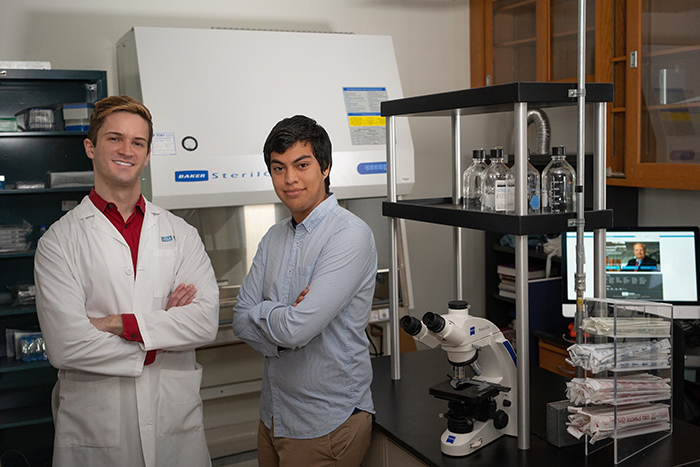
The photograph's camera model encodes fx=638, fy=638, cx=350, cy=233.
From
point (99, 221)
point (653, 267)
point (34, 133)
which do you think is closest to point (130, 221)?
point (99, 221)

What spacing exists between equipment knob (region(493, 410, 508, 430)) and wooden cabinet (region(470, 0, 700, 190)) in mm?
1615

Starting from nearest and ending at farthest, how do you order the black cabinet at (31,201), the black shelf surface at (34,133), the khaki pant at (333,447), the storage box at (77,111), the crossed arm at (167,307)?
the khaki pant at (333,447), the crossed arm at (167,307), the black shelf surface at (34,133), the storage box at (77,111), the black cabinet at (31,201)

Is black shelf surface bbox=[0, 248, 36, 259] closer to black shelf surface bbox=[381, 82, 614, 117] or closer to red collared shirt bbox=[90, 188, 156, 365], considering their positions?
red collared shirt bbox=[90, 188, 156, 365]

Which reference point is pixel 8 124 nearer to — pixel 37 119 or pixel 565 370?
pixel 37 119

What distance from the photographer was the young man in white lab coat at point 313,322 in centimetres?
152

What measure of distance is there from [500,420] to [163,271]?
96 cm

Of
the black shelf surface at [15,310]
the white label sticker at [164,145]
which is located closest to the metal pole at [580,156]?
the white label sticker at [164,145]

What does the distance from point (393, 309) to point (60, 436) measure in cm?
97

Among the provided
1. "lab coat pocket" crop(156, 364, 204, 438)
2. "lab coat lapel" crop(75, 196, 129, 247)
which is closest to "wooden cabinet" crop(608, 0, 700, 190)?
"lab coat pocket" crop(156, 364, 204, 438)

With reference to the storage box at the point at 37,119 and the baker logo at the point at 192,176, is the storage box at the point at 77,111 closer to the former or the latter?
the storage box at the point at 37,119

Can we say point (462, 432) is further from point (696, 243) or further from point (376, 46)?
point (376, 46)

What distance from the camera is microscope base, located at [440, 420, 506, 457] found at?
1.39 metres

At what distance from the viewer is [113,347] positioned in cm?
160

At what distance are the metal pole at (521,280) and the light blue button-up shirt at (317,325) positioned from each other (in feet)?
1.27
